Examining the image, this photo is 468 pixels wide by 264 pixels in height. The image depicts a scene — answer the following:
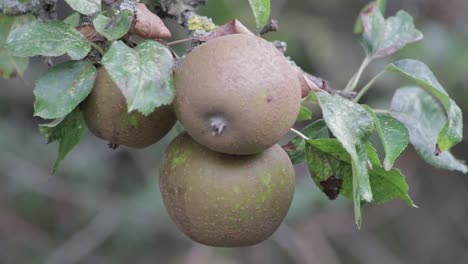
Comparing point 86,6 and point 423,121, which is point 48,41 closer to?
point 86,6

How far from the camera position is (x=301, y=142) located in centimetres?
124

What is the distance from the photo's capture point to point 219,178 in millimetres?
1039

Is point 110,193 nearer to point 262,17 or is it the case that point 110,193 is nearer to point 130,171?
point 130,171

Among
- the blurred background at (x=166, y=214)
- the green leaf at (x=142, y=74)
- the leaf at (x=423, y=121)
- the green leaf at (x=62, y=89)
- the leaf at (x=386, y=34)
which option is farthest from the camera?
the blurred background at (x=166, y=214)

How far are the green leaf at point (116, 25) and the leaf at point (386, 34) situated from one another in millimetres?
671

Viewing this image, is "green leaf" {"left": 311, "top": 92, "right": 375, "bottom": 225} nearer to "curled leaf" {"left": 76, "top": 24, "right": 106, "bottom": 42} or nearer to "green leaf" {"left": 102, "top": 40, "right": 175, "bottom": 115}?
"green leaf" {"left": 102, "top": 40, "right": 175, "bottom": 115}

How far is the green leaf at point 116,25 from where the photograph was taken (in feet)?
3.32

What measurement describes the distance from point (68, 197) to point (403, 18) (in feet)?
6.23

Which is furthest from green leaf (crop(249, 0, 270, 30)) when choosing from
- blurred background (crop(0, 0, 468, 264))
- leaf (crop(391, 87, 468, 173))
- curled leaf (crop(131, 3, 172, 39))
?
blurred background (crop(0, 0, 468, 264))

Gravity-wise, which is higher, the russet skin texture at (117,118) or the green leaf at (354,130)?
the green leaf at (354,130)

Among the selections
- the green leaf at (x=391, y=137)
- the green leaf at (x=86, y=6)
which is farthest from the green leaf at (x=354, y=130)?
the green leaf at (x=86, y=6)

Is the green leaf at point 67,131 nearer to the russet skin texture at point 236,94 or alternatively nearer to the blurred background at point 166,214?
the russet skin texture at point 236,94

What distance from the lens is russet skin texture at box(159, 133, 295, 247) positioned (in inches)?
41.1

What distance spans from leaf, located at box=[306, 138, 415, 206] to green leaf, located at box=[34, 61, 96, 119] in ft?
1.24
